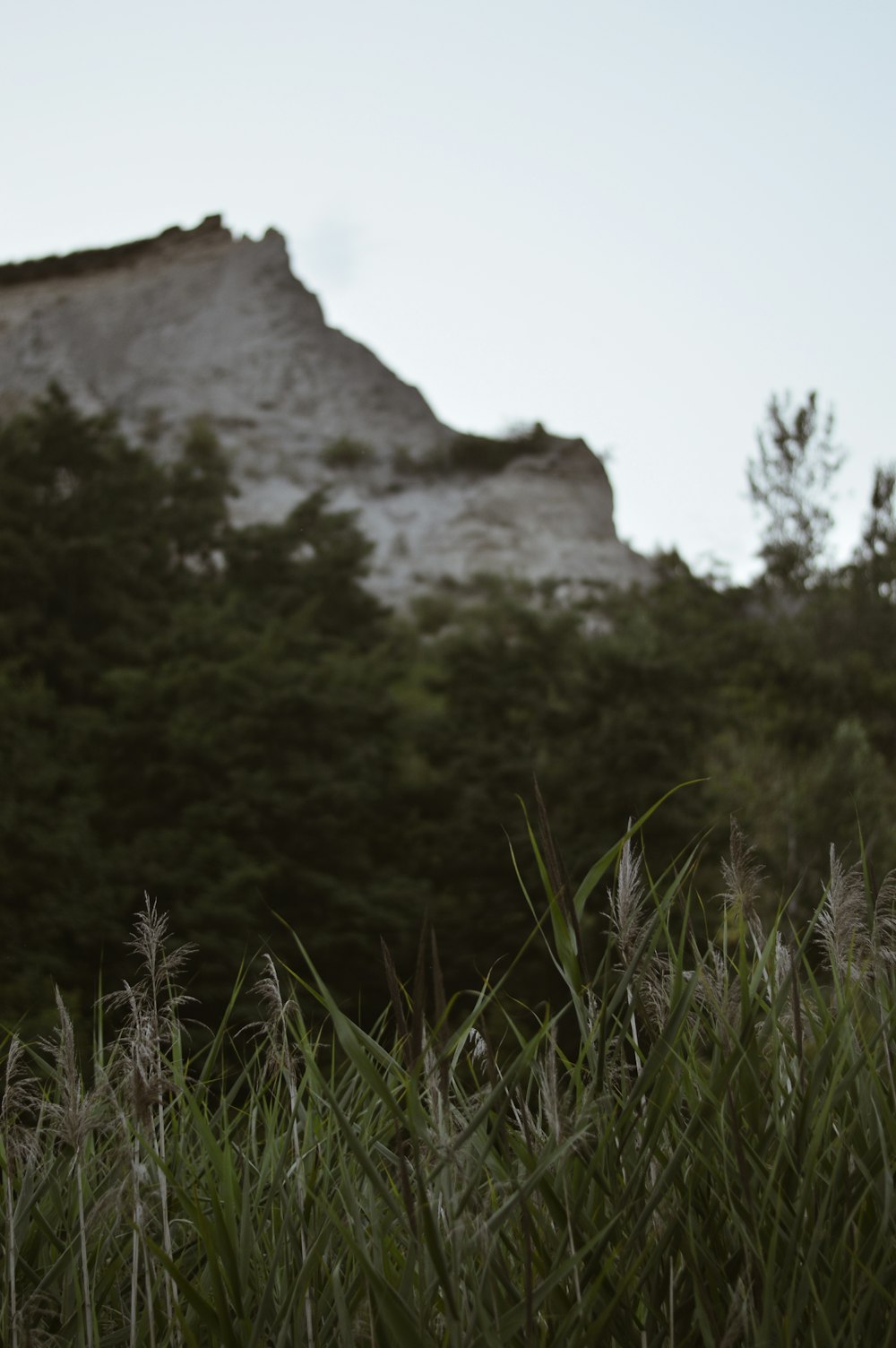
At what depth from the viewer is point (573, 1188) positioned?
170cm

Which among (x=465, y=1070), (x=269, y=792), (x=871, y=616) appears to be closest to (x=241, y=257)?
(x=871, y=616)

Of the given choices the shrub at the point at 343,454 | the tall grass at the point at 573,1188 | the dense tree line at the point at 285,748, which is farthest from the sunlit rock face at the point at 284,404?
the tall grass at the point at 573,1188

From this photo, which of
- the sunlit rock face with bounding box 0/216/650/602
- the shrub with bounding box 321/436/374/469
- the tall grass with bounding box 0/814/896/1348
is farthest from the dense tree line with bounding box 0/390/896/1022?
the shrub with bounding box 321/436/374/469

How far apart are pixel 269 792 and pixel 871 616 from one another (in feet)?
75.5

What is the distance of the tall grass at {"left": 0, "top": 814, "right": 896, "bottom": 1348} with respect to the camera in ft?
4.88

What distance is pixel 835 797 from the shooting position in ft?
72.0

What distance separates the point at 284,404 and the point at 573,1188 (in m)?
42.4

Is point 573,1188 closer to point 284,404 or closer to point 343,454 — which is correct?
point 343,454

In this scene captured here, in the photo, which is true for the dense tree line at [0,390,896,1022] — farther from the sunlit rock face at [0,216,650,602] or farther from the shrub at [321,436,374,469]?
the shrub at [321,436,374,469]

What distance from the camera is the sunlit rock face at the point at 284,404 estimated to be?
39094 millimetres

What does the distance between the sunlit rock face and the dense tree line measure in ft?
41.9

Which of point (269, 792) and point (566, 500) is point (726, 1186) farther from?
point (566, 500)

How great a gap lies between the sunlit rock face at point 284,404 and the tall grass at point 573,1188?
34.7 meters

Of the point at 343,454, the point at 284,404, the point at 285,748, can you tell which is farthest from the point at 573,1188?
the point at 284,404
